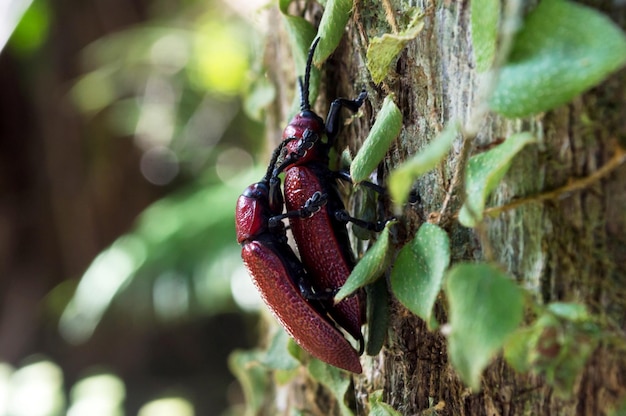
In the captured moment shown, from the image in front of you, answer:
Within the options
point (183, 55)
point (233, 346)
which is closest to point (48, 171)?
point (183, 55)

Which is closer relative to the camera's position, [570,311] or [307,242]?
[570,311]

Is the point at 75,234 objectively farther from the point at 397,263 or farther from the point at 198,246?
the point at 397,263

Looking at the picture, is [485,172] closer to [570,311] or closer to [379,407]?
[570,311]

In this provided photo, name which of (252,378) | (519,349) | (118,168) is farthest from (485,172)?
(118,168)

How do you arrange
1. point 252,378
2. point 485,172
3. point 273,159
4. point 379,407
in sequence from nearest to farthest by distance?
point 485,172, point 379,407, point 273,159, point 252,378

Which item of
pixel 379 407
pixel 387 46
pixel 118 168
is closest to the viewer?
pixel 387 46

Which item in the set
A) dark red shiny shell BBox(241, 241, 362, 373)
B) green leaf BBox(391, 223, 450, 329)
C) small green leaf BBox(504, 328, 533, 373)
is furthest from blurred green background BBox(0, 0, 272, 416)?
small green leaf BBox(504, 328, 533, 373)

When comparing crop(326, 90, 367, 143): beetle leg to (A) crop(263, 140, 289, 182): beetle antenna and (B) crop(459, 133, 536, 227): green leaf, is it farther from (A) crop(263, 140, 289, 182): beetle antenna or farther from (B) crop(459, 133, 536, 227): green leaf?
(B) crop(459, 133, 536, 227): green leaf
